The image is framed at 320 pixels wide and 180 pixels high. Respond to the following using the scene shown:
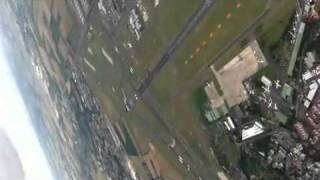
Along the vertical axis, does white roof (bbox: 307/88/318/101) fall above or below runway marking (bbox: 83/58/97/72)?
below

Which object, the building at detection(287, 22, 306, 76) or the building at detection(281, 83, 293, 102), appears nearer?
the building at detection(287, 22, 306, 76)

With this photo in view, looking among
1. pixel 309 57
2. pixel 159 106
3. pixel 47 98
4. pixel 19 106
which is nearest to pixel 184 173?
pixel 159 106

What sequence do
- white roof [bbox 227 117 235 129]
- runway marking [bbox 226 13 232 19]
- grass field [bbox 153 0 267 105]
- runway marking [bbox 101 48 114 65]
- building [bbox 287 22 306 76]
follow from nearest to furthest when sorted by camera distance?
building [bbox 287 22 306 76], grass field [bbox 153 0 267 105], runway marking [bbox 226 13 232 19], white roof [bbox 227 117 235 129], runway marking [bbox 101 48 114 65]

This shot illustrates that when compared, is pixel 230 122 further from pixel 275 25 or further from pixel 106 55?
pixel 106 55

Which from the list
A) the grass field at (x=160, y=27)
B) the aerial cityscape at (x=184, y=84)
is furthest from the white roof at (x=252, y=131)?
the grass field at (x=160, y=27)

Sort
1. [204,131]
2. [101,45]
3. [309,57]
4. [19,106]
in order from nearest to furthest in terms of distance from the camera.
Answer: [309,57] < [204,131] < [101,45] < [19,106]

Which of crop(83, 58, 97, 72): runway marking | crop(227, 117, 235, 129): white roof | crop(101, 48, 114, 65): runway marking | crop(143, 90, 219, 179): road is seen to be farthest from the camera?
crop(83, 58, 97, 72): runway marking

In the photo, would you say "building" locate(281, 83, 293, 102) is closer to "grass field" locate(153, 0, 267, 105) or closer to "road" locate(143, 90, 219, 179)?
"grass field" locate(153, 0, 267, 105)

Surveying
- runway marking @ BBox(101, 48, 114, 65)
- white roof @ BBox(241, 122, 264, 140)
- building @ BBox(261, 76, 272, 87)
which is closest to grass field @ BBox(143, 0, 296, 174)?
building @ BBox(261, 76, 272, 87)

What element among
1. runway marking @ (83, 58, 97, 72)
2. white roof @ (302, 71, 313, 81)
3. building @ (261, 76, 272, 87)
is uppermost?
runway marking @ (83, 58, 97, 72)

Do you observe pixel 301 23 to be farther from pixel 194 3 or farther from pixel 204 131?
pixel 204 131
